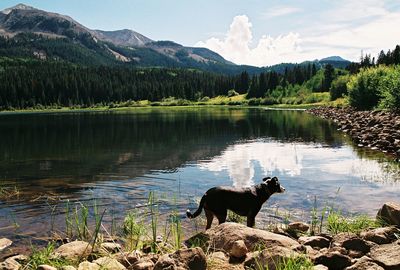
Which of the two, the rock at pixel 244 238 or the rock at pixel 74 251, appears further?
the rock at pixel 74 251

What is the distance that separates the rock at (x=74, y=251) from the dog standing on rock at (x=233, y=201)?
3257mm

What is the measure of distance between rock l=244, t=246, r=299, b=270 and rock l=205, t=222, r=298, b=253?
2.34ft

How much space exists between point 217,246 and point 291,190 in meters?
11.1

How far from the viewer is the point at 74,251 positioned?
33.1 feet

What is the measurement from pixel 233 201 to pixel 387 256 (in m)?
5.32

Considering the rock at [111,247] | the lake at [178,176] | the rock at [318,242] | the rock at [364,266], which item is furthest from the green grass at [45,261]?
the rock at [364,266]

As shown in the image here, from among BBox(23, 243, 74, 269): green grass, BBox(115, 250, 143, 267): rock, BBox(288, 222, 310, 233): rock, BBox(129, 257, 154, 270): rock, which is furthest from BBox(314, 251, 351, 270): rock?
BBox(23, 243, 74, 269): green grass

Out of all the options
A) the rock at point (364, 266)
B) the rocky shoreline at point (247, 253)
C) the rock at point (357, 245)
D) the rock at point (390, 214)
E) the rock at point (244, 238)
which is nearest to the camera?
the rock at point (364, 266)

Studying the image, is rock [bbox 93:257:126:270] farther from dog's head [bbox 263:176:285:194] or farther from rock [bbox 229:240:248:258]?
dog's head [bbox 263:176:285:194]

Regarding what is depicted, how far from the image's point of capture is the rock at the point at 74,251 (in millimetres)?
9734

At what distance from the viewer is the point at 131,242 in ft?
36.4

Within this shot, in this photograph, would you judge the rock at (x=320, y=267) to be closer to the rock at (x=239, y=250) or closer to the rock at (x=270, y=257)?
the rock at (x=270, y=257)

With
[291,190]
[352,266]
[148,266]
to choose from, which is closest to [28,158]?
[291,190]

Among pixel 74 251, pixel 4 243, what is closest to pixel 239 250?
pixel 74 251
